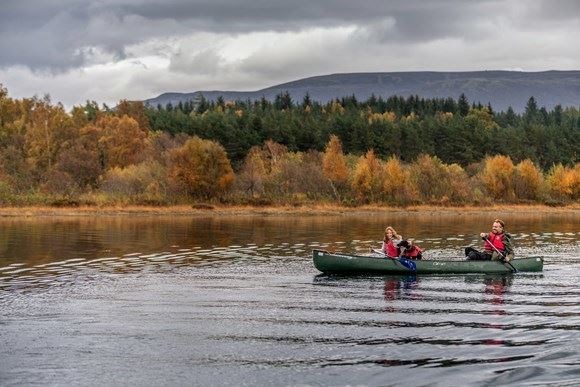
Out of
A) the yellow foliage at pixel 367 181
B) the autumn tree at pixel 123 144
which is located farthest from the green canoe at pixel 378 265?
the autumn tree at pixel 123 144

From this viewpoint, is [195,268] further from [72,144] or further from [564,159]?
[564,159]

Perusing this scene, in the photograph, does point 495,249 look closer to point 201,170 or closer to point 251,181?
point 201,170

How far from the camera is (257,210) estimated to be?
327ft

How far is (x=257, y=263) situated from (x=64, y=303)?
15260mm

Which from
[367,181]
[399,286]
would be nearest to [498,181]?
[367,181]

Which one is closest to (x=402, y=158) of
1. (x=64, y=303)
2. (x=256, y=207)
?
(x=256, y=207)

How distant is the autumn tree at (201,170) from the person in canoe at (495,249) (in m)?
64.9

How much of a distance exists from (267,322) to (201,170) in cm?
7787

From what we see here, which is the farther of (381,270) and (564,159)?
(564,159)

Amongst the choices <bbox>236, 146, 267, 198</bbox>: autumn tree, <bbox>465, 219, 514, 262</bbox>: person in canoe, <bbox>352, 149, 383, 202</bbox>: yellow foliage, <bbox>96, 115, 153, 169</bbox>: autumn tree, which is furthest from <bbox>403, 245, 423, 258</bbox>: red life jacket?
<bbox>96, 115, 153, 169</bbox>: autumn tree

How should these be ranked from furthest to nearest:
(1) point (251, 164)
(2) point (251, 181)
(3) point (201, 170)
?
(1) point (251, 164) → (2) point (251, 181) → (3) point (201, 170)

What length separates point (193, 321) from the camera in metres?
25.4

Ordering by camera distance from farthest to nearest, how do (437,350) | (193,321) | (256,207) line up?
(256,207)
(193,321)
(437,350)

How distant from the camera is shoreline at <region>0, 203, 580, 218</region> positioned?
308 ft
